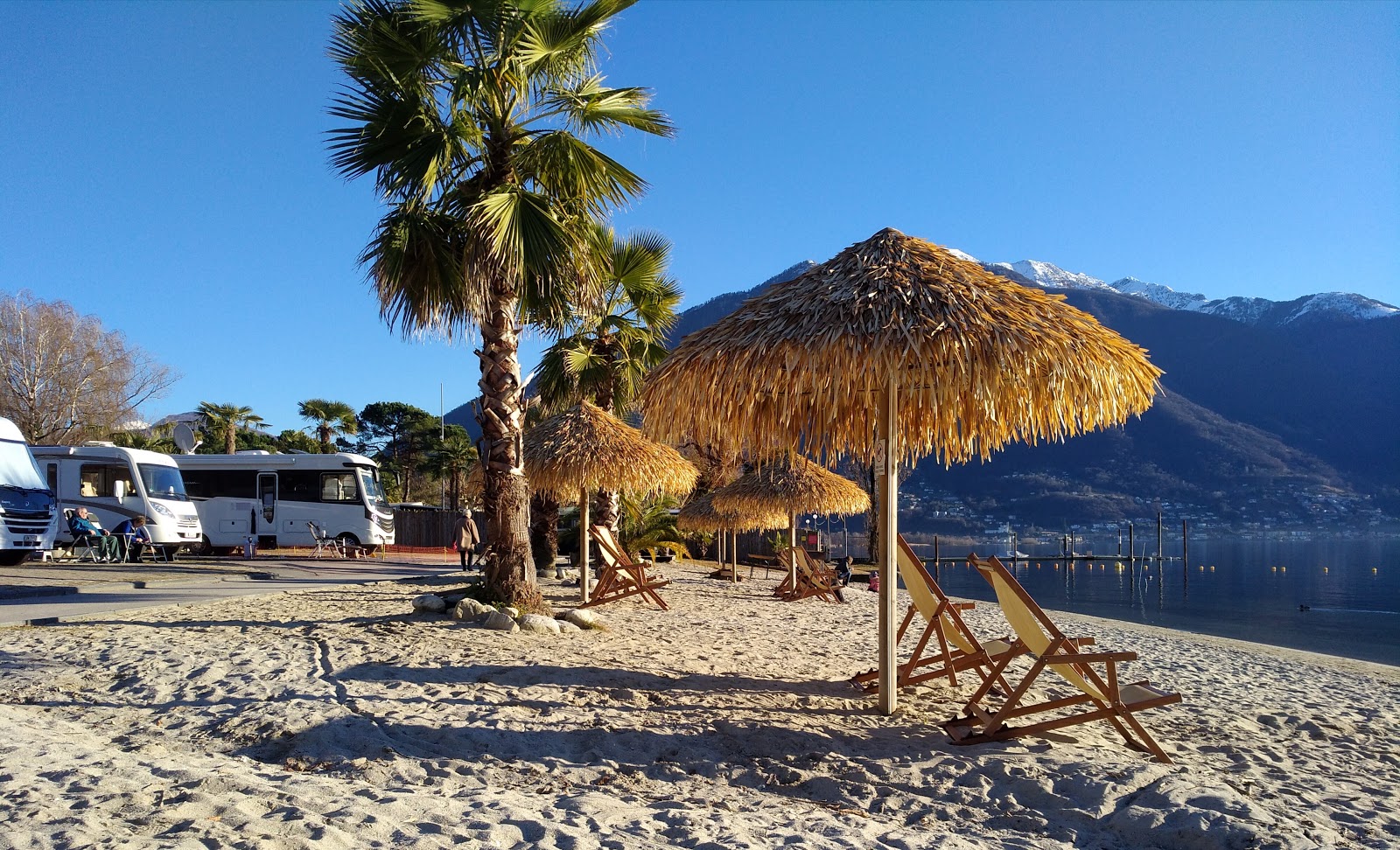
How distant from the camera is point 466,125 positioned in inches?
322

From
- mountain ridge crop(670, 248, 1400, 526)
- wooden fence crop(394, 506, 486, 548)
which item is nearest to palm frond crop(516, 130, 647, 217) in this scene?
wooden fence crop(394, 506, 486, 548)

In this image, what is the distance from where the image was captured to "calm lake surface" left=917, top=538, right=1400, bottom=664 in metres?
21.9

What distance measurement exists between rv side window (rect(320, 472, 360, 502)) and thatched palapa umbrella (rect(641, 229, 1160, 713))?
55.2 feet

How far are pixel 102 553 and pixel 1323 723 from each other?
18.9m

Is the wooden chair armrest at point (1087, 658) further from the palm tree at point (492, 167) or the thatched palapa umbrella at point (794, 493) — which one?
the thatched palapa umbrella at point (794, 493)

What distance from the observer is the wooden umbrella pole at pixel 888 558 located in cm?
477

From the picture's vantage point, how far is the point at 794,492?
14023 millimetres

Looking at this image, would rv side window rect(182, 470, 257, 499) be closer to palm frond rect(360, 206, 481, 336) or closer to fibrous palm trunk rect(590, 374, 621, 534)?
fibrous palm trunk rect(590, 374, 621, 534)

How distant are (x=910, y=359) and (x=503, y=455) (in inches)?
187

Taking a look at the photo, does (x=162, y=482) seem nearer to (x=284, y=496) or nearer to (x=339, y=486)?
(x=284, y=496)

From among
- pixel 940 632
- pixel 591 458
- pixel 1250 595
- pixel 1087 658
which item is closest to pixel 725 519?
pixel 591 458

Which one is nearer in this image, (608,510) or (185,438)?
(608,510)

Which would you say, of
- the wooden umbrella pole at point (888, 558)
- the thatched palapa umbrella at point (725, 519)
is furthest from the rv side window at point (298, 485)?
the wooden umbrella pole at point (888, 558)

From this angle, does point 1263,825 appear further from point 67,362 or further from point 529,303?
point 67,362
